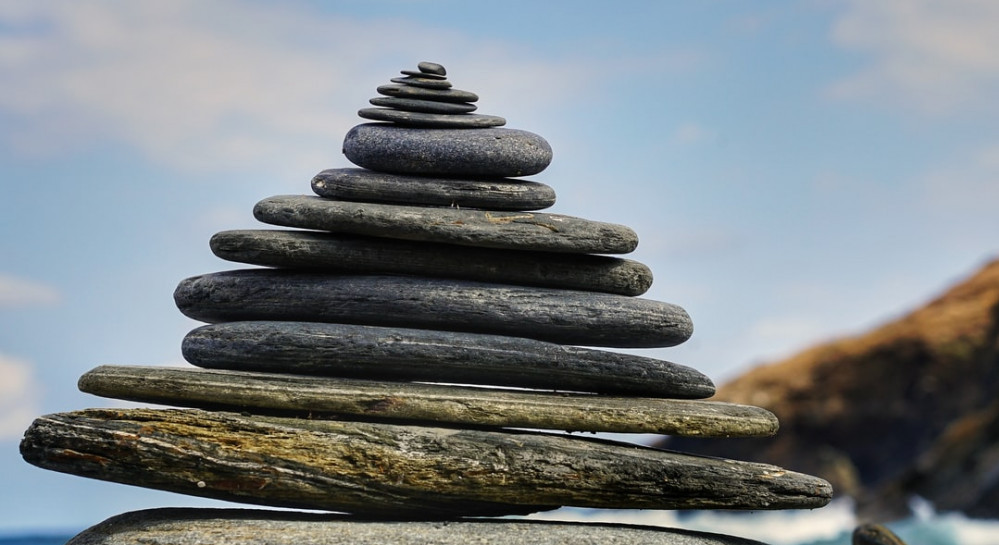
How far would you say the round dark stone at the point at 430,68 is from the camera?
8891mm

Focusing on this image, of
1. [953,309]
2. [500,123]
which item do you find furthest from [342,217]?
[953,309]

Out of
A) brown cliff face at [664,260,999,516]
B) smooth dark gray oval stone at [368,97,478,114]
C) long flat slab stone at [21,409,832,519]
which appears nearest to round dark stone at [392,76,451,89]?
smooth dark gray oval stone at [368,97,478,114]

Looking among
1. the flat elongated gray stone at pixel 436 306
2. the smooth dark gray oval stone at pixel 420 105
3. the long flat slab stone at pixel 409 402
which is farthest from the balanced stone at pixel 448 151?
the long flat slab stone at pixel 409 402

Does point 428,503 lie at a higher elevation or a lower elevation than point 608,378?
lower

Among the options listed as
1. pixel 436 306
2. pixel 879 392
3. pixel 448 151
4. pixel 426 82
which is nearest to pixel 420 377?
pixel 436 306

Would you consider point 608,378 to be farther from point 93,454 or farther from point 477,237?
point 93,454

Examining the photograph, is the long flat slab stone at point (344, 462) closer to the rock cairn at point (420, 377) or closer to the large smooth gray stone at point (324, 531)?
the rock cairn at point (420, 377)

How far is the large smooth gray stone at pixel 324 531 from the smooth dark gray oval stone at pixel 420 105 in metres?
3.34

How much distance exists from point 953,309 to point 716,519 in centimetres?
996

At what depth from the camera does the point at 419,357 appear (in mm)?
7840

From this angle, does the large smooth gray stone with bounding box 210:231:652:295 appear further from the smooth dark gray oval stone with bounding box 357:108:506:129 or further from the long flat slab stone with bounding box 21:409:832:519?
the long flat slab stone with bounding box 21:409:832:519

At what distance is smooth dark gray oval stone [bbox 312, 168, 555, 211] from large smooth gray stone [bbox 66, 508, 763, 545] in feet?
8.17

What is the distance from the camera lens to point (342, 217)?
813 centimetres

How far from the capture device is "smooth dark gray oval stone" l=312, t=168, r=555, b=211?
27.8 ft
